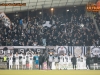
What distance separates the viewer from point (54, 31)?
26500 mm

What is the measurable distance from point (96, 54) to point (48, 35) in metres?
5.30

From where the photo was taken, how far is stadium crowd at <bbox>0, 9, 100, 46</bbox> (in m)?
24.8

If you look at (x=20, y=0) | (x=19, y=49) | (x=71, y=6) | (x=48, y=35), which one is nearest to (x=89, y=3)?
(x=71, y=6)

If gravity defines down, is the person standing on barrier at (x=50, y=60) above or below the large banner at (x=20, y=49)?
below

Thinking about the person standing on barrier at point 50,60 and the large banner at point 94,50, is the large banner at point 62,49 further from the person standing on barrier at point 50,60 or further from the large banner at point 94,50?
the large banner at point 94,50

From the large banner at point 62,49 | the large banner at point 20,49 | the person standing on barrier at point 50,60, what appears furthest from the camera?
the large banner at point 62,49

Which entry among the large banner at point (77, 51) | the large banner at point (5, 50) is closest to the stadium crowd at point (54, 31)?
the large banner at point (5, 50)

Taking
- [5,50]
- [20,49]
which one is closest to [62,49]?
[20,49]

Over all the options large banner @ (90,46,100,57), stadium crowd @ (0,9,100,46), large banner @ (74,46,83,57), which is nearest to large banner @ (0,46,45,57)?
stadium crowd @ (0,9,100,46)

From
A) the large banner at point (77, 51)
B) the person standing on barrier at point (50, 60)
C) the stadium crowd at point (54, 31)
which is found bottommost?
the person standing on barrier at point (50, 60)

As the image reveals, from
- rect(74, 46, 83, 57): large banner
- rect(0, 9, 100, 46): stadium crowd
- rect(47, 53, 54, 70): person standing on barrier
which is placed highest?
rect(0, 9, 100, 46): stadium crowd

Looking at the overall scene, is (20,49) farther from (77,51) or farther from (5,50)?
(77,51)

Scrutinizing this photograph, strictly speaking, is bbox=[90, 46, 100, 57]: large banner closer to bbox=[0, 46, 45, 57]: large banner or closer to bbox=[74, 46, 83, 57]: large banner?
bbox=[74, 46, 83, 57]: large banner

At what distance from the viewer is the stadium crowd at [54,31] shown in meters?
24.8
